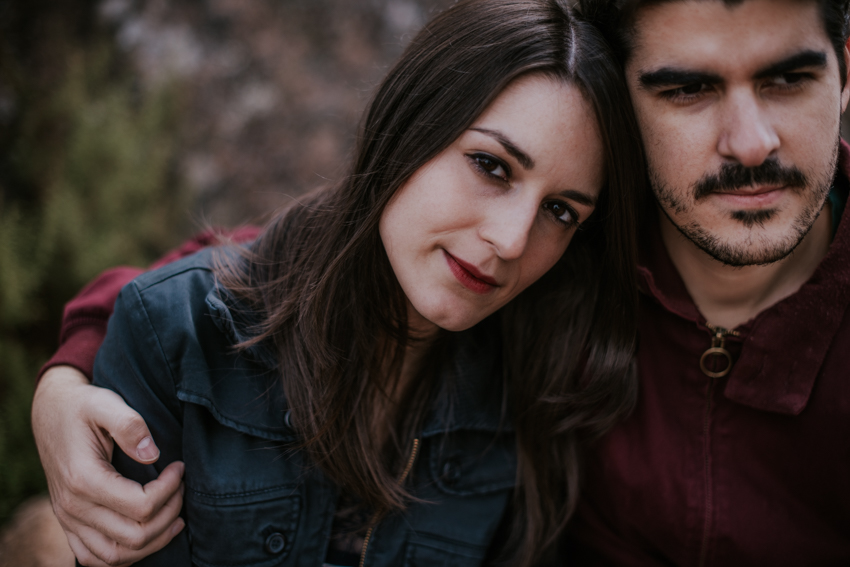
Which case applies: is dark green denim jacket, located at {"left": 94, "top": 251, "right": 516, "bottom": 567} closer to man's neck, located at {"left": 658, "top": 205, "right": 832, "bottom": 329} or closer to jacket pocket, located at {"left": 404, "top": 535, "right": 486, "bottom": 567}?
jacket pocket, located at {"left": 404, "top": 535, "right": 486, "bottom": 567}

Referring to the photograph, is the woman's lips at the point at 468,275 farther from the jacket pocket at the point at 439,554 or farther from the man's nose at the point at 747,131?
the jacket pocket at the point at 439,554

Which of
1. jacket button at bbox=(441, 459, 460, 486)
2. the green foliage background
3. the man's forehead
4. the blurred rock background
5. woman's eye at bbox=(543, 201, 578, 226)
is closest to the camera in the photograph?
the man's forehead

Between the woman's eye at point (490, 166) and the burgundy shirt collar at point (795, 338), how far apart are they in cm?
91

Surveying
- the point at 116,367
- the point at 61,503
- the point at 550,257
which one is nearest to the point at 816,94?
the point at 550,257

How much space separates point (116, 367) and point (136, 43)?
10.7 feet

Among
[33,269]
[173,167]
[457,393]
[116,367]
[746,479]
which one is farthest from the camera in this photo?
[173,167]

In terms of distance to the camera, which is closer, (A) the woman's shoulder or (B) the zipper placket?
(A) the woman's shoulder

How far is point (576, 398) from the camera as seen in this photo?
1.97 metres

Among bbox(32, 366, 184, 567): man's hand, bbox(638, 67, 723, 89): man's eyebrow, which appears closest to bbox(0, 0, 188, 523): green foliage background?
bbox(32, 366, 184, 567): man's hand

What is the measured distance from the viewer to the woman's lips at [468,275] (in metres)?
1.66

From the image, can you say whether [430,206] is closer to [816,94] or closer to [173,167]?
[816,94]

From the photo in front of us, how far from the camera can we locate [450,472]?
1985 mm

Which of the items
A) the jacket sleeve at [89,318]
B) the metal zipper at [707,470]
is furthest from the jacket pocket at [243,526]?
the metal zipper at [707,470]

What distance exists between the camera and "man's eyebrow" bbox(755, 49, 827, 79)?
1.50 meters
